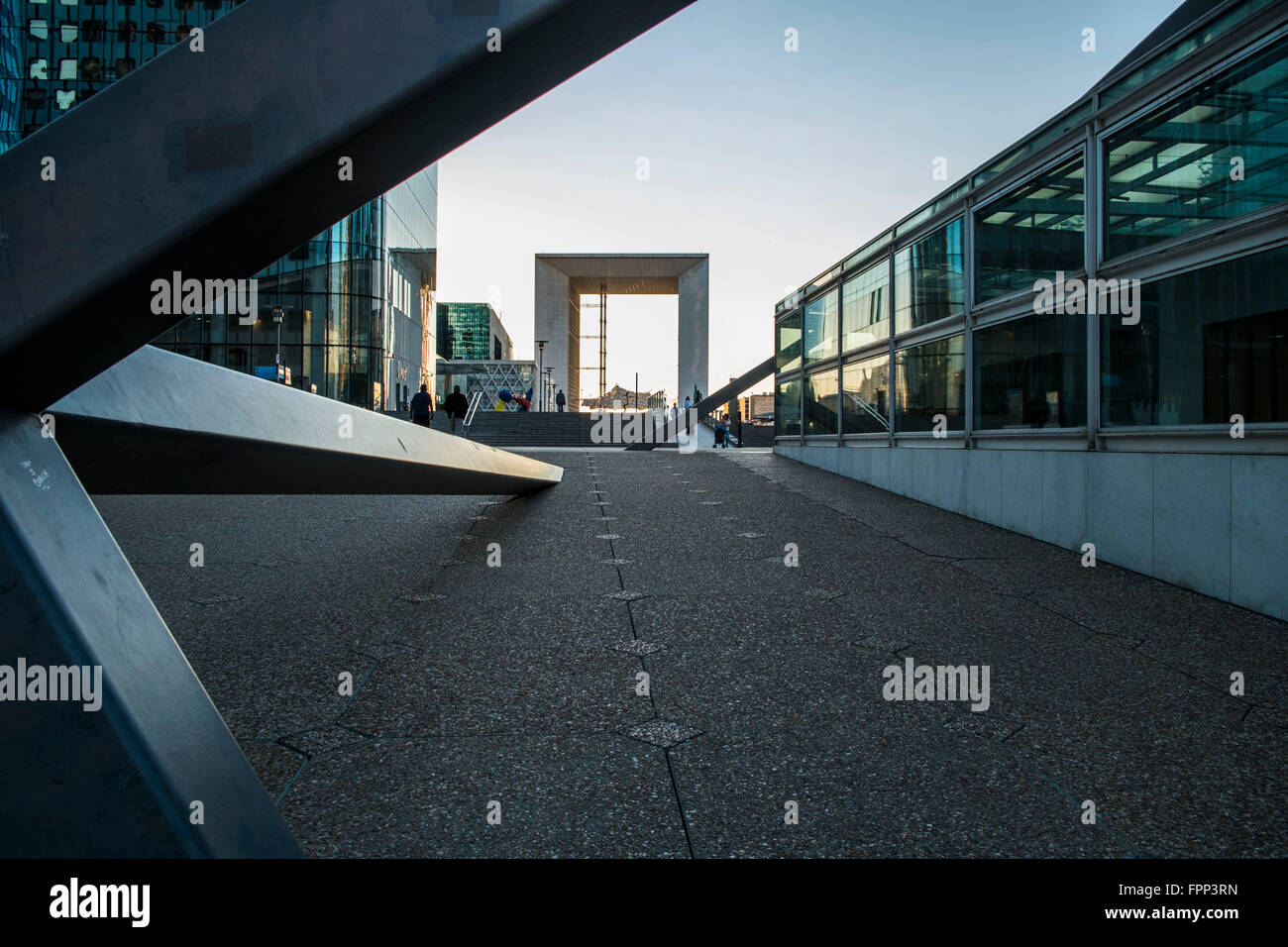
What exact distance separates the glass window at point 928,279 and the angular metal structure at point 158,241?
8684 millimetres

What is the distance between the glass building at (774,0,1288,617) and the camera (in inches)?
208

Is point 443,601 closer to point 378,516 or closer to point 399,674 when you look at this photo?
point 399,674

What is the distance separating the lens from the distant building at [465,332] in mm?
146562

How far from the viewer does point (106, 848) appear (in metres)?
1.53

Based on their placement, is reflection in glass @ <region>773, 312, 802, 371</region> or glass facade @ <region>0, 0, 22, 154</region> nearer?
reflection in glass @ <region>773, 312, 802, 371</region>

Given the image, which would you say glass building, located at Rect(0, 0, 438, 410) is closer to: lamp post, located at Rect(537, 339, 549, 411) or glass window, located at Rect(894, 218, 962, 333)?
lamp post, located at Rect(537, 339, 549, 411)

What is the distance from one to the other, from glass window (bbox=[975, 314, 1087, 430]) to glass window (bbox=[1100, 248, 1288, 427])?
400 millimetres

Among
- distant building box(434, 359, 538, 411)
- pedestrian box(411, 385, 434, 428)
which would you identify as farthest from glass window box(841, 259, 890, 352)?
distant building box(434, 359, 538, 411)

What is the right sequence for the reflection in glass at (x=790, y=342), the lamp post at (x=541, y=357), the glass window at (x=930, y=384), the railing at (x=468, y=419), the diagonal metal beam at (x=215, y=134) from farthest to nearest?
the lamp post at (x=541, y=357) → the railing at (x=468, y=419) → the reflection in glass at (x=790, y=342) → the glass window at (x=930, y=384) → the diagonal metal beam at (x=215, y=134)

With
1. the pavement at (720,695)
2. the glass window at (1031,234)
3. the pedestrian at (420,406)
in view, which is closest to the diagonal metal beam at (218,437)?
the pavement at (720,695)

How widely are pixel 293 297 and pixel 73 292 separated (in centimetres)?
4012

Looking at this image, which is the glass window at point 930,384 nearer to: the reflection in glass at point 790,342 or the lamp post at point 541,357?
the reflection in glass at point 790,342

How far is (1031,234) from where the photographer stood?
805cm
